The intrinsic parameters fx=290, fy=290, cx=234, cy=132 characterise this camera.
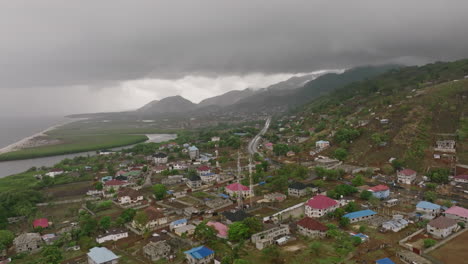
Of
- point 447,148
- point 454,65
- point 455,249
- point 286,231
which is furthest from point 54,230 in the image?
point 454,65

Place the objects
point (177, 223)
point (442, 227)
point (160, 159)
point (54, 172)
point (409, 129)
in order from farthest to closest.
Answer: point (160, 159), point (54, 172), point (409, 129), point (177, 223), point (442, 227)

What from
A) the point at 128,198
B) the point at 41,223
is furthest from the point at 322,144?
the point at 41,223

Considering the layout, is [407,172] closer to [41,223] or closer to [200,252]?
[200,252]

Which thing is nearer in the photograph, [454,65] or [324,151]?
[324,151]

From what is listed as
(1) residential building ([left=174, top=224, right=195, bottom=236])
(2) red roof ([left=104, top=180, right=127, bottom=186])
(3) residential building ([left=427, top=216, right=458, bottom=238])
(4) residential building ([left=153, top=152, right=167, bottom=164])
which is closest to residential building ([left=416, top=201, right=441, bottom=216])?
(3) residential building ([left=427, top=216, right=458, bottom=238])

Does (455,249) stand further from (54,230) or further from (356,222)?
(54,230)
